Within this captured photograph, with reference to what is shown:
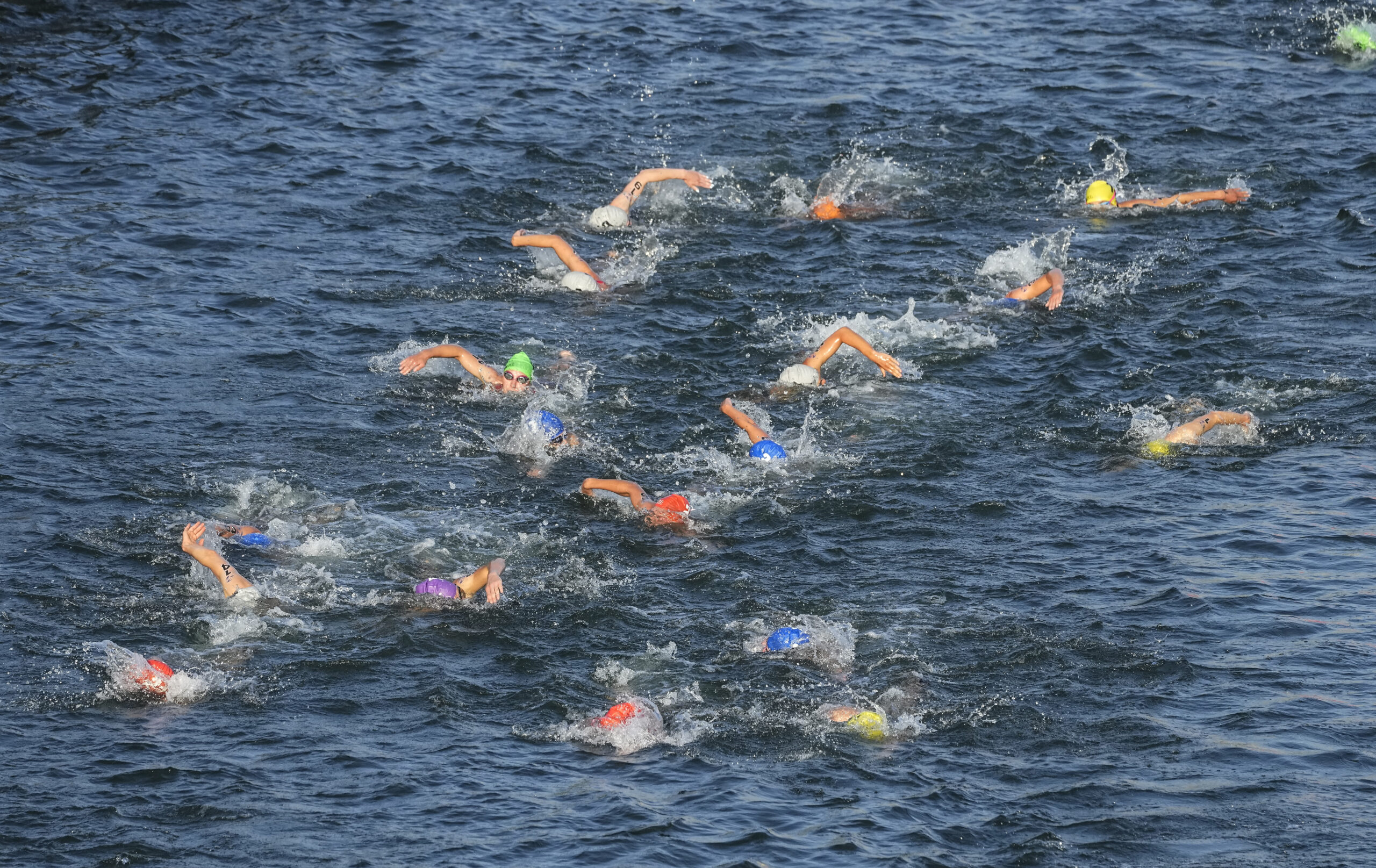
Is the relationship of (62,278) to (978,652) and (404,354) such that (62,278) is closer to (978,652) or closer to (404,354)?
(404,354)

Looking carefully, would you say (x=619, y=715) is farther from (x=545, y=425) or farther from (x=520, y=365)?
(x=520, y=365)

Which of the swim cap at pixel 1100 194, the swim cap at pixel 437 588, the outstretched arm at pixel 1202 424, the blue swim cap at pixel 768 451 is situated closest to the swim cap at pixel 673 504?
the blue swim cap at pixel 768 451

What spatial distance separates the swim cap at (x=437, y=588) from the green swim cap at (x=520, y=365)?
403cm

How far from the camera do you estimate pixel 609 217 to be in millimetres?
20234

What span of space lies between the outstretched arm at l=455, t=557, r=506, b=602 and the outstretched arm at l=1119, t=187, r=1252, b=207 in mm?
12227

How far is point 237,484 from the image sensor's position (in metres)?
14.0

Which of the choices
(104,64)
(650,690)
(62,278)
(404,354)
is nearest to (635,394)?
(404,354)

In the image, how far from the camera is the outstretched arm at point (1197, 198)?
20562 millimetres

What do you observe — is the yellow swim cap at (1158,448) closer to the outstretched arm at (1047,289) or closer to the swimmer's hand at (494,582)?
the outstretched arm at (1047,289)

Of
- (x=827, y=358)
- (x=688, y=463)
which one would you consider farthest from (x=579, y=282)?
(x=688, y=463)

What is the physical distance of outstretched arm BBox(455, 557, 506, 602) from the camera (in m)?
11.9

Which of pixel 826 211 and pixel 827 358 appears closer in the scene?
pixel 827 358

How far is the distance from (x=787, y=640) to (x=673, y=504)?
100 inches

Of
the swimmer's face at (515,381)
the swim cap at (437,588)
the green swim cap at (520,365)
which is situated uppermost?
the green swim cap at (520,365)
